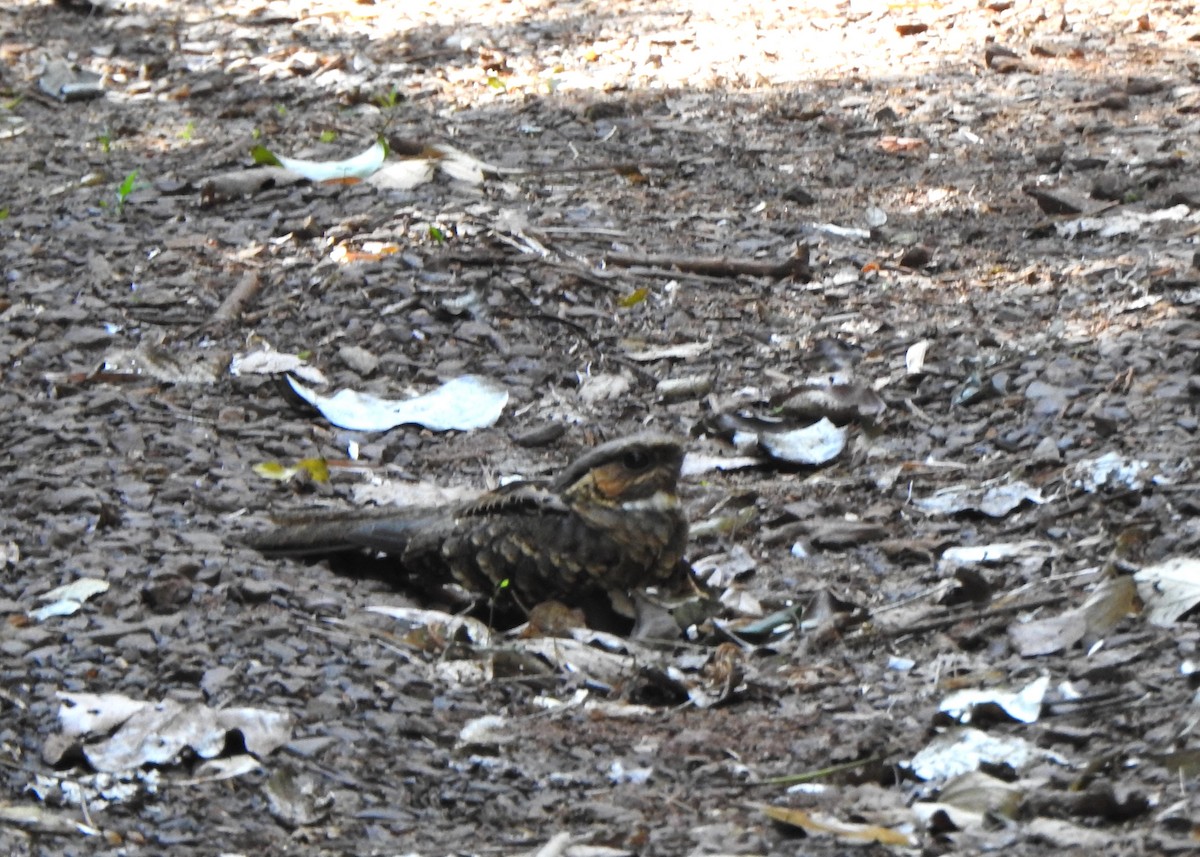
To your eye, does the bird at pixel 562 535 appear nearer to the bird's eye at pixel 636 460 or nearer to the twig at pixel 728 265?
the bird's eye at pixel 636 460

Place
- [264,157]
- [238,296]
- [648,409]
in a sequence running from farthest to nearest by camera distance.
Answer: [264,157] < [238,296] < [648,409]

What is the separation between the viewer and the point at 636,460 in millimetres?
3402

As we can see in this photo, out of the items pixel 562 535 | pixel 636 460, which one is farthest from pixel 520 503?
pixel 636 460

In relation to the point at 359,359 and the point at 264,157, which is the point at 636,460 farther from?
the point at 264,157

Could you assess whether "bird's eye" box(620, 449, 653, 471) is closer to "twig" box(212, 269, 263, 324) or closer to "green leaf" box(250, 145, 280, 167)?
"twig" box(212, 269, 263, 324)

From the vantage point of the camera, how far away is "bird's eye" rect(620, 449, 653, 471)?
3400mm

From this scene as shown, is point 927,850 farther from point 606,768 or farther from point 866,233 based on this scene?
point 866,233

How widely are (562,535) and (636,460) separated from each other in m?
0.22

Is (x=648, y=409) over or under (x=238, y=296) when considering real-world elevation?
under

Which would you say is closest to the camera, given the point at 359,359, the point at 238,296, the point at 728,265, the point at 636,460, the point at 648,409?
the point at 636,460

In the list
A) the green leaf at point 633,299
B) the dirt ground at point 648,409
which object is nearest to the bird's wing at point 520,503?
the dirt ground at point 648,409

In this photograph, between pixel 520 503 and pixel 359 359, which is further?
pixel 359 359

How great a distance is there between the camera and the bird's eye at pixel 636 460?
3.40 metres

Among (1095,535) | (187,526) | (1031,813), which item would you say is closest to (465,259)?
(187,526)
